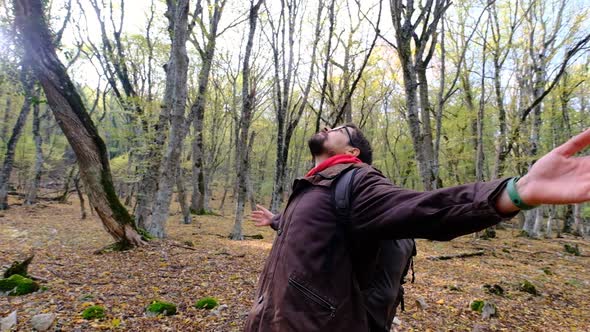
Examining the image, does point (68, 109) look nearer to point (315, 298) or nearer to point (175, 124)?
point (175, 124)

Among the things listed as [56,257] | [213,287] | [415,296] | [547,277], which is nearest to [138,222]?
[56,257]

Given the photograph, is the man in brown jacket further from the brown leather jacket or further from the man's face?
the man's face

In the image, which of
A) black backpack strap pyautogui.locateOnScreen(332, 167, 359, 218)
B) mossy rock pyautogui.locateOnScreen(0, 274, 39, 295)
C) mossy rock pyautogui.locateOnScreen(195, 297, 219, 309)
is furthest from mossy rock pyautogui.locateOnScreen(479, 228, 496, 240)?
mossy rock pyautogui.locateOnScreen(0, 274, 39, 295)

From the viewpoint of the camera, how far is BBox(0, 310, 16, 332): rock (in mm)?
3113

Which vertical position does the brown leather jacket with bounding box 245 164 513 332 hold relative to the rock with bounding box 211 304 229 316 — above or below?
above

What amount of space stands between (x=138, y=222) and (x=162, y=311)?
646 centimetres

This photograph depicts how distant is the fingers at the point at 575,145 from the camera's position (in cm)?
104

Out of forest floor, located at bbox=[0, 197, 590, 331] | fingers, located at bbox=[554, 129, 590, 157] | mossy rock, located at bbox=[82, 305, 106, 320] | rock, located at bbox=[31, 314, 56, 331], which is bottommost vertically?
forest floor, located at bbox=[0, 197, 590, 331]

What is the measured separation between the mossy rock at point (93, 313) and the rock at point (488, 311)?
475cm

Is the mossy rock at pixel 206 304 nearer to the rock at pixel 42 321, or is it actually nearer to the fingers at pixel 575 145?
the rock at pixel 42 321

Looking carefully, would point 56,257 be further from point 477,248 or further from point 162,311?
point 477,248

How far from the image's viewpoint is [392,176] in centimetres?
3002

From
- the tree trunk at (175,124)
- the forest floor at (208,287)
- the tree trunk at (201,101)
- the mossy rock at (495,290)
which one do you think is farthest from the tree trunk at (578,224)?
the tree trunk at (175,124)

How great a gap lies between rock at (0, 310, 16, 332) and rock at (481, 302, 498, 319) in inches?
213
